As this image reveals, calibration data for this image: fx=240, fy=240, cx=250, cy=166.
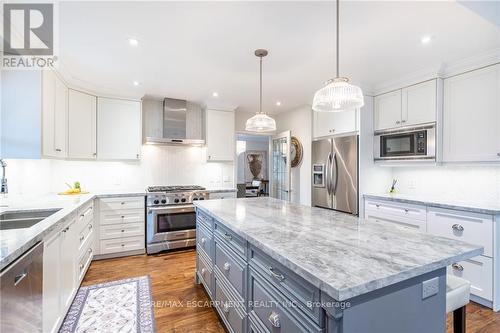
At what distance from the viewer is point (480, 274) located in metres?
2.25

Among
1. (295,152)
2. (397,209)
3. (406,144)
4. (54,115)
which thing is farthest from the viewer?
(295,152)

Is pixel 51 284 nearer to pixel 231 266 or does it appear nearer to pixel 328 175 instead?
pixel 231 266

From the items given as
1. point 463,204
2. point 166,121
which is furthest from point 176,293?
point 463,204

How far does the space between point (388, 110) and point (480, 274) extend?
207 cm

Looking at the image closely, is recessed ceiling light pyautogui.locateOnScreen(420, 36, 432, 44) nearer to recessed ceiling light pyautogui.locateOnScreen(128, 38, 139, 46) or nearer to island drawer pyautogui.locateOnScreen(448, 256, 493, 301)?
island drawer pyautogui.locateOnScreen(448, 256, 493, 301)

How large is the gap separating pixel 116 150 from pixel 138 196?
0.82 m

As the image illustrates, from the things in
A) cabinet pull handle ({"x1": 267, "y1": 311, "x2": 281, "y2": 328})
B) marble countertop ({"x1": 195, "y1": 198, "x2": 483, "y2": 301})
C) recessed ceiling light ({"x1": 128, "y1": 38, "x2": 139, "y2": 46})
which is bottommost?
cabinet pull handle ({"x1": 267, "y1": 311, "x2": 281, "y2": 328})

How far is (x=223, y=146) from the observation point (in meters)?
A: 4.44

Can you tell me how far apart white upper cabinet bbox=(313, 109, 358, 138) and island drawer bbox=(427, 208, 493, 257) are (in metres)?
1.49

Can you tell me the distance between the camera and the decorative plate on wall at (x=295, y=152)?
459 centimetres

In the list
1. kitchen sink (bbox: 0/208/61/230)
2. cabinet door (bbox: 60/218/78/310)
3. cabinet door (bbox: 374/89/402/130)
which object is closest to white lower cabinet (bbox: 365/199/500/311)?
cabinet door (bbox: 374/89/402/130)

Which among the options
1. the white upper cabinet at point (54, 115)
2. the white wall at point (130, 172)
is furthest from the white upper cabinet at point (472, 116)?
the white upper cabinet at point (54, 115)

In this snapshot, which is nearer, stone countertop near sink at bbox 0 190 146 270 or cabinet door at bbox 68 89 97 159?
stone countertop near sink at bbox 0 190 146 270

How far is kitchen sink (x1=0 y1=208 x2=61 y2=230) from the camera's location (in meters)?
1.88
